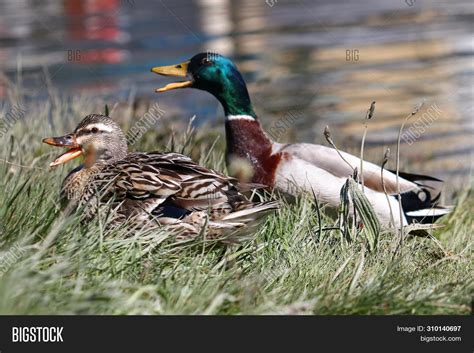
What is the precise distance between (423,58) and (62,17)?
32.4 feet

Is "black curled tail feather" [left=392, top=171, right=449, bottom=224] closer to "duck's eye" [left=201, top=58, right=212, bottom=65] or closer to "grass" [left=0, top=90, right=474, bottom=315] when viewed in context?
"grass" [left=0, top=90, right=474, bottom=315]

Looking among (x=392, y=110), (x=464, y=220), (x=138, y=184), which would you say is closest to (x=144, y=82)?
(x=392, y=110)

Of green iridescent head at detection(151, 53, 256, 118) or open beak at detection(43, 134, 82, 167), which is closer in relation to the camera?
open beak at detection(43, 134, 82, 167)

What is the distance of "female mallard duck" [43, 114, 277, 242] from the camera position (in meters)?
4.70

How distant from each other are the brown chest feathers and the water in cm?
231

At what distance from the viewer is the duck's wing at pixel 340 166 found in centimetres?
620

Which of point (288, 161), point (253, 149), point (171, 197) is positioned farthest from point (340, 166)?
point (171, 197)

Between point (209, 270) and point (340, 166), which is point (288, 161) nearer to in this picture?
point (340, 166)

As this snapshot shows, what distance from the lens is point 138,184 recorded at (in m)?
4.75

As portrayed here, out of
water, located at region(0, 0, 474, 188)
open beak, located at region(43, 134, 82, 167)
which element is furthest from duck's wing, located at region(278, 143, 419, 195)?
water, located at region(0, 0, 474, 188)

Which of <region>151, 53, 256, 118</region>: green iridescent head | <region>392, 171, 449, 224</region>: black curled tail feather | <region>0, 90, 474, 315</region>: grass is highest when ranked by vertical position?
<region>151, 53, 256, 118</region>: green iridescent head

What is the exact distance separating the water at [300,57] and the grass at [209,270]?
3370 mm

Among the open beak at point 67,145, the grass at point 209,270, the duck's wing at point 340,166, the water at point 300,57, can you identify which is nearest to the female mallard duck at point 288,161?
the duck's wing at point 340,166

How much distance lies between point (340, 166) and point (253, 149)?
56 cm
